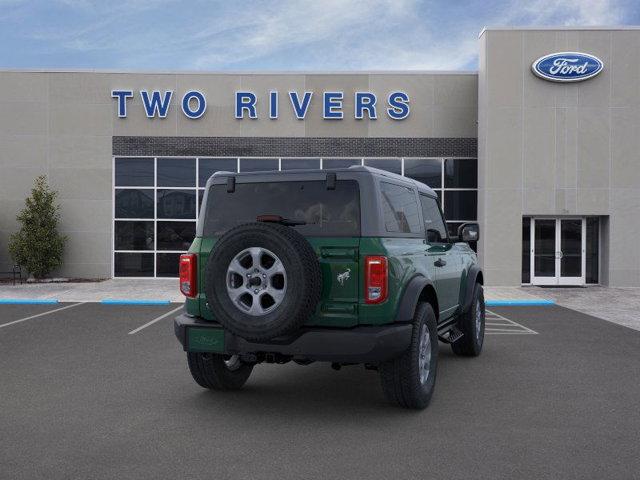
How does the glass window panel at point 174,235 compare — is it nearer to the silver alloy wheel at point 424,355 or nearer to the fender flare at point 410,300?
the silver alloy wheel at point 424,355

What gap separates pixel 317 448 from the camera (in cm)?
442

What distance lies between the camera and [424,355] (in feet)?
18.1

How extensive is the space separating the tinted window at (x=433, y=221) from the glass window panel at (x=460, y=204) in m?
13.0

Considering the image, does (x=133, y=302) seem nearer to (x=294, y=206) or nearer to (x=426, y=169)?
(x=294, y=206)

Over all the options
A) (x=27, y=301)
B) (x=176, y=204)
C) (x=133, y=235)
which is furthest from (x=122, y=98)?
(x=27, y=301)

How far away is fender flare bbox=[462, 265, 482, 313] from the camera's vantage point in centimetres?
741

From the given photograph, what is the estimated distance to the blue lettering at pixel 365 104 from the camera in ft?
65.0

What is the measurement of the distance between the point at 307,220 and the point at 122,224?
16.3m

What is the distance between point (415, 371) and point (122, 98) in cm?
1723

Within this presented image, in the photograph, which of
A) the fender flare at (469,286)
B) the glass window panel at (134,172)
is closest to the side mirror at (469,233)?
the fender flare at (469,286)

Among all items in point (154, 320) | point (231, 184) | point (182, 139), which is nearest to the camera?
point (231, 184)

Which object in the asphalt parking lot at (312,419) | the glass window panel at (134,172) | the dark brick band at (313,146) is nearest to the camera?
the asphalt parking lot at (312,419)

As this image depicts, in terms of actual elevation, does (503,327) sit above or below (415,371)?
below

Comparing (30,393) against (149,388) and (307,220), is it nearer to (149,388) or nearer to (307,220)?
(149,388)
